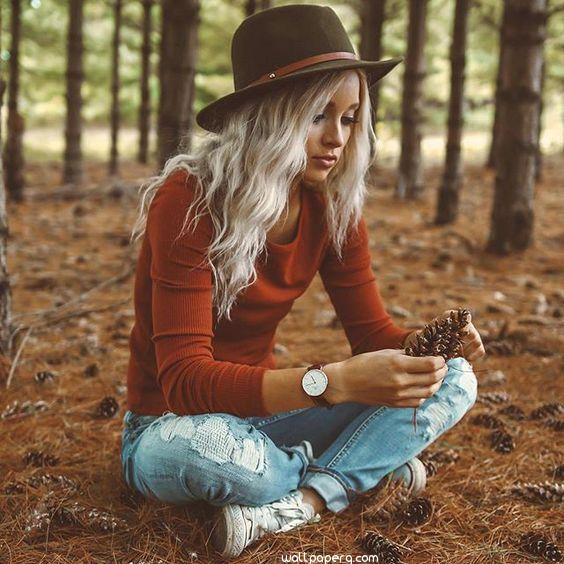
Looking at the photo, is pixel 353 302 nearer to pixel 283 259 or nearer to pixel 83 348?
pixel 283 259

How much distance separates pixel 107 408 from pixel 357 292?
1.24 metres

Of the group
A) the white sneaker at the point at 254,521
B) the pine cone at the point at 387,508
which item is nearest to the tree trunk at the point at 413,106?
the pine cone at the point at 387,508

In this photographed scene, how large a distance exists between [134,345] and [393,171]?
12.4 m

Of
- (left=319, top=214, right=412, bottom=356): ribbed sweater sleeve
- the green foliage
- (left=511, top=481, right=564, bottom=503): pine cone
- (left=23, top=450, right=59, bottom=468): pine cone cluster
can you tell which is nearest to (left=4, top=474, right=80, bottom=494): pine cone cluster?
(left=23, top=450, right=59, bottom=468): pine cone cluster

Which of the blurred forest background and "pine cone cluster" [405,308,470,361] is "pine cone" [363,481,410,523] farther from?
"pine cone cluster" [405,308,470,361]

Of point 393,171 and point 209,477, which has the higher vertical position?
Result: point 393,171

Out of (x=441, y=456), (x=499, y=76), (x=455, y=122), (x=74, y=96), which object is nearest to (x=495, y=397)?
(x=441, y=456)

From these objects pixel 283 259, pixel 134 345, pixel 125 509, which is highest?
pixel 283 259

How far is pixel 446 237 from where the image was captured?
7.02 meters

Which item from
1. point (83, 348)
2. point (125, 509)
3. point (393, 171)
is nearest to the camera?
point (125, 509)

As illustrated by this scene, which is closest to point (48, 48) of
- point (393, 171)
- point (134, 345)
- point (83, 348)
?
point (393, 171)

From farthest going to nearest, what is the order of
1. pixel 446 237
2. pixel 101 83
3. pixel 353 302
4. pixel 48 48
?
pixel 101 83 < pixel 48 48 < pixel 446 237 < pixel 353 302

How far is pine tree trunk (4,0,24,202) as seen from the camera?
8718 millimetres

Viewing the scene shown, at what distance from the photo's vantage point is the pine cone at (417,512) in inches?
83.7
